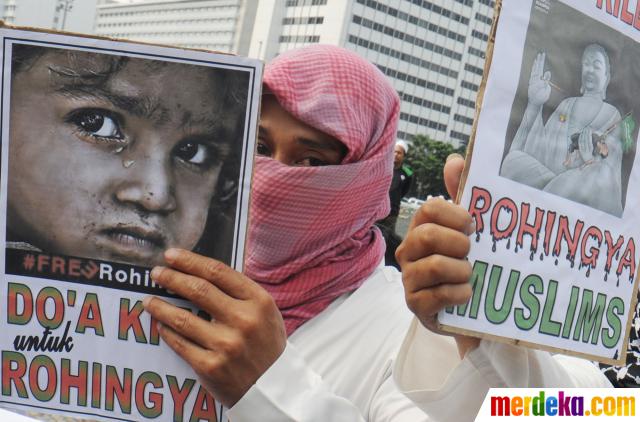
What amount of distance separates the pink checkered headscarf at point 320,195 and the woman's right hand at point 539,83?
536 millimetres

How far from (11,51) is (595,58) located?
90cm

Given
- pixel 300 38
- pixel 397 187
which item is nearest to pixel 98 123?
pixel 397 187

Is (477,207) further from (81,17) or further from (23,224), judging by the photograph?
(81,17)

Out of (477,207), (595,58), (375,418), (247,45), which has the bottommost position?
(375,418)

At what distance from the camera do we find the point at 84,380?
3.51 feet

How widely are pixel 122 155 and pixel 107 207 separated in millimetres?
83

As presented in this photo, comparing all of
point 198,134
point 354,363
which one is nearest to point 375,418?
point 354,363

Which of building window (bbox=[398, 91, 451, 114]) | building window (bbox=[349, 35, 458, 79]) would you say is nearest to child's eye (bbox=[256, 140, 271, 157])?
building window (bbox=[349, 35, 458, 79])

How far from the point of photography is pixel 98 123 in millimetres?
1070

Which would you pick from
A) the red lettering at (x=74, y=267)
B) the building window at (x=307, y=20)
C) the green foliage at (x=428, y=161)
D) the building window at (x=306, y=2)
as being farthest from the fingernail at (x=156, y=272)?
the building window at (x=306, y=2)

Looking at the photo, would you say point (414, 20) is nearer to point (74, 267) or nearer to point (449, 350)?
point (449, 350)

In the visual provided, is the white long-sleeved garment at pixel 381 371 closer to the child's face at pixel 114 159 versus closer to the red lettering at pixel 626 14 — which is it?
the child's face at pixel 114 159

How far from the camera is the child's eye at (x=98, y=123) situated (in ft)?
3.50

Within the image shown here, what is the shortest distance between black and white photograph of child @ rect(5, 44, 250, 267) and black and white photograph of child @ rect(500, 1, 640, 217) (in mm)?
425
